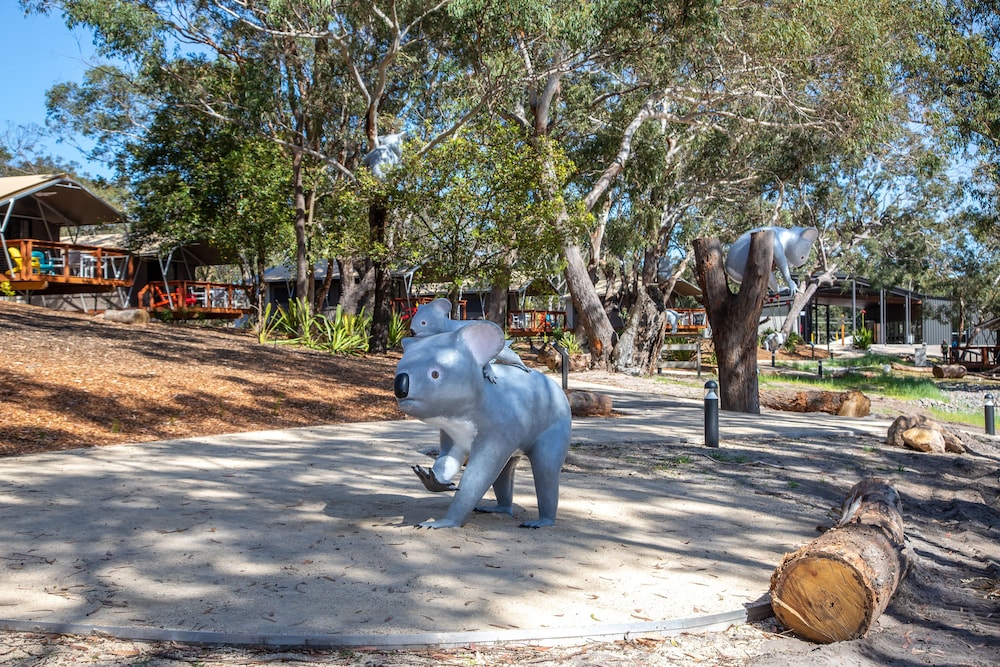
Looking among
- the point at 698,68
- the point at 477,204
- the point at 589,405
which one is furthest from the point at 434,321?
the point at 698,68

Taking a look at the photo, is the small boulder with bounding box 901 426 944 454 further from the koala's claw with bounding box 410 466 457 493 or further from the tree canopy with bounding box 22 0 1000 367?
the tree canopy with bounding box 22 0 1000 367

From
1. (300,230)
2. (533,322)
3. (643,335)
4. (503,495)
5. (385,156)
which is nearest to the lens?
(503,495)

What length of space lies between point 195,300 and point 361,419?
18.2 meters

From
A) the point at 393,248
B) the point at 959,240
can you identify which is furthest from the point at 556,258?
the point at 959,240

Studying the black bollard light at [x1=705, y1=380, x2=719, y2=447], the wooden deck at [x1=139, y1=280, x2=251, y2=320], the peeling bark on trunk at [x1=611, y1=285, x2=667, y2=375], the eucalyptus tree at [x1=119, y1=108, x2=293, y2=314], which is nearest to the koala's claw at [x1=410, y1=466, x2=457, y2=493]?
the black bollard light at [x1=705, y1=380, x2=719, y2=447]

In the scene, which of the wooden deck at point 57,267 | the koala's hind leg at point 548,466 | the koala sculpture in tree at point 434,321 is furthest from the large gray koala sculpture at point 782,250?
the wooden deck at point 57,267

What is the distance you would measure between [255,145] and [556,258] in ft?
31.6

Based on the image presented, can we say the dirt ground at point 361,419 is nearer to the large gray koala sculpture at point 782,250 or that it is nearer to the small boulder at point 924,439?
the small boulder at point 924,439

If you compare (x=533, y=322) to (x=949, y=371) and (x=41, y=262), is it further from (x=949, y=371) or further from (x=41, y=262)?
(x=41, y=262)

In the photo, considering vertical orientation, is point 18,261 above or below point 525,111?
below

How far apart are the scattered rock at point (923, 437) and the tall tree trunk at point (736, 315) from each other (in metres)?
2.98

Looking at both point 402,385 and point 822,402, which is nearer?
point 402,385

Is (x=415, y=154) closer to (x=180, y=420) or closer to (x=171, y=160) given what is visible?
(x=180, y=420)

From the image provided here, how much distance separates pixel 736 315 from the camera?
1242 cm
